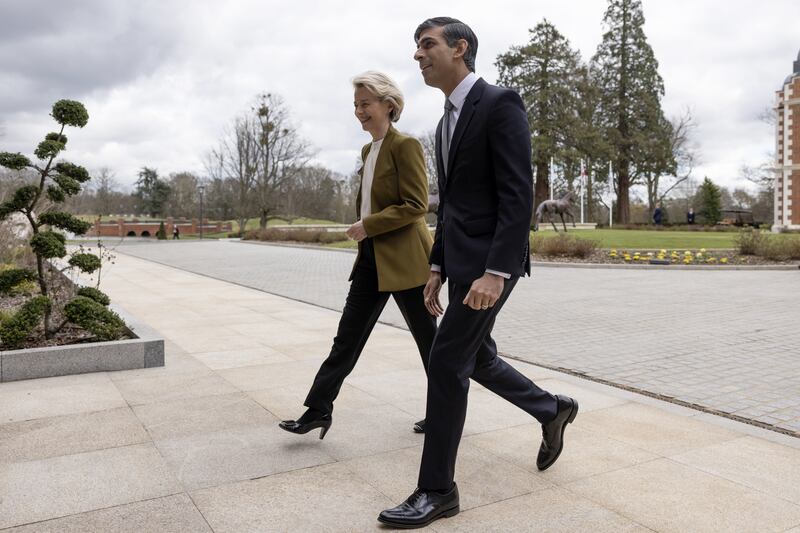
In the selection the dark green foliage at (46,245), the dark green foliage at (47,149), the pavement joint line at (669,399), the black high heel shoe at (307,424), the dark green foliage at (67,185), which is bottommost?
the pavement joint line at (669,399)

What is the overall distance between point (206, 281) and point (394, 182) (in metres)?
11.9

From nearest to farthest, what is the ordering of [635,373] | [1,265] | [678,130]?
[635,373]
[1,265]
[678,130]

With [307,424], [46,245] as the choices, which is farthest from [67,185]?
[307,424]

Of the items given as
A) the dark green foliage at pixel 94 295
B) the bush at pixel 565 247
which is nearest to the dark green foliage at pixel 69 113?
the dark green foliage at pixel 94 295

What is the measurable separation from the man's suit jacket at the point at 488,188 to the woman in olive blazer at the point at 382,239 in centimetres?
59

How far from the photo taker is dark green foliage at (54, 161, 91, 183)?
5902mm

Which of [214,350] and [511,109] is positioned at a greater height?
[511,109]

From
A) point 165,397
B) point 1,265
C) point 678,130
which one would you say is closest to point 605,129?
point 678,130

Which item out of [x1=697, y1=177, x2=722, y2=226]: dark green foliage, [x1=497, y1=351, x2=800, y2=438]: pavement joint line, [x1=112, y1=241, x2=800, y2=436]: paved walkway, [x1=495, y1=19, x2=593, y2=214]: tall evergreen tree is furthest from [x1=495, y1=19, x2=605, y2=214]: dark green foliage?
[x1=497, y1=351, x2=800, y2=438]: pavement joint line

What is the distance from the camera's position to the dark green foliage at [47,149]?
5547 mm

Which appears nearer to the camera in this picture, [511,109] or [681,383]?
[511,109]

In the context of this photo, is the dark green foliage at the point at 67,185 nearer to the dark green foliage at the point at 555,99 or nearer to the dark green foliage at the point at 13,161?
the dark green foliage at the point at 13,161

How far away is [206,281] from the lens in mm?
14609

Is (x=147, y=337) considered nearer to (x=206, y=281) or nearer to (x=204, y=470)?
(x=204, y=470)
